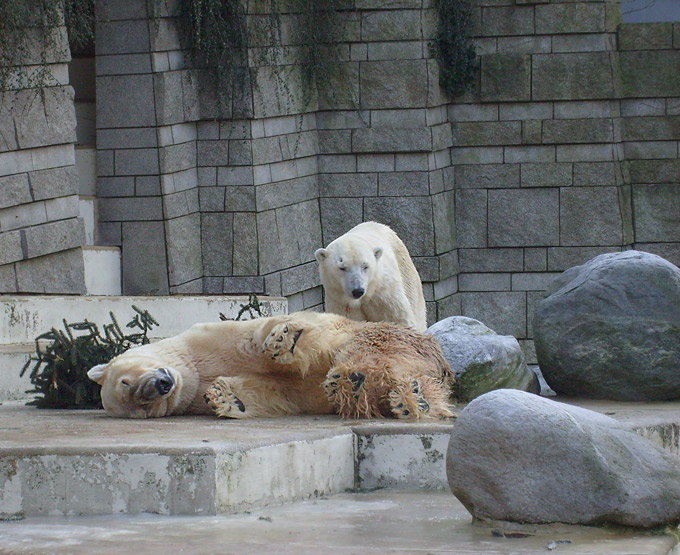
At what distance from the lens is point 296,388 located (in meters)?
4.02

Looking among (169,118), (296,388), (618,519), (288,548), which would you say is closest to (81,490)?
(288,548)

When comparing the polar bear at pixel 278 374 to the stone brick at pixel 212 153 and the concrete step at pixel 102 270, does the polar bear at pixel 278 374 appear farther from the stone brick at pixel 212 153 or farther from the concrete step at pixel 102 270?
A: the stone brick at pixel 212 153

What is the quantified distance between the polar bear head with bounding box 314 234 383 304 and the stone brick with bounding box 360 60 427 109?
379 cm

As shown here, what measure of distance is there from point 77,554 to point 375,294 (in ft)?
10.4

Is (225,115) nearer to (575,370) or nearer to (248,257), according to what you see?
(248,257)

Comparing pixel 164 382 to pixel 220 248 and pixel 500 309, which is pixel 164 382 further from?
pixel 500 309

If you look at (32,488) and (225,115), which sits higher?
(225,115)

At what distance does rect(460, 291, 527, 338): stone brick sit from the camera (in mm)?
9789

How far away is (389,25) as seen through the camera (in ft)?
30.3

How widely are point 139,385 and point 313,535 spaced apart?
122cm

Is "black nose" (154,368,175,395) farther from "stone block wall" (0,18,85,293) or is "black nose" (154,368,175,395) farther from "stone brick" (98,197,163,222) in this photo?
"stone brick" (98,197,163,222)

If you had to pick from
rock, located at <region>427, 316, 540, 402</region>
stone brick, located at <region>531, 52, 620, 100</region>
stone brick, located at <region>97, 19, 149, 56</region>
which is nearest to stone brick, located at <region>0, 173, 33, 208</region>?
stone brick, located at <region>97, 19, 149, 56</region>

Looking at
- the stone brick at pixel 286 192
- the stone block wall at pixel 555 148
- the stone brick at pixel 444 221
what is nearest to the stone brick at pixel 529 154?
the stone block wall at pixel 555 148

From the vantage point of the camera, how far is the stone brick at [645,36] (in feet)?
32.0
